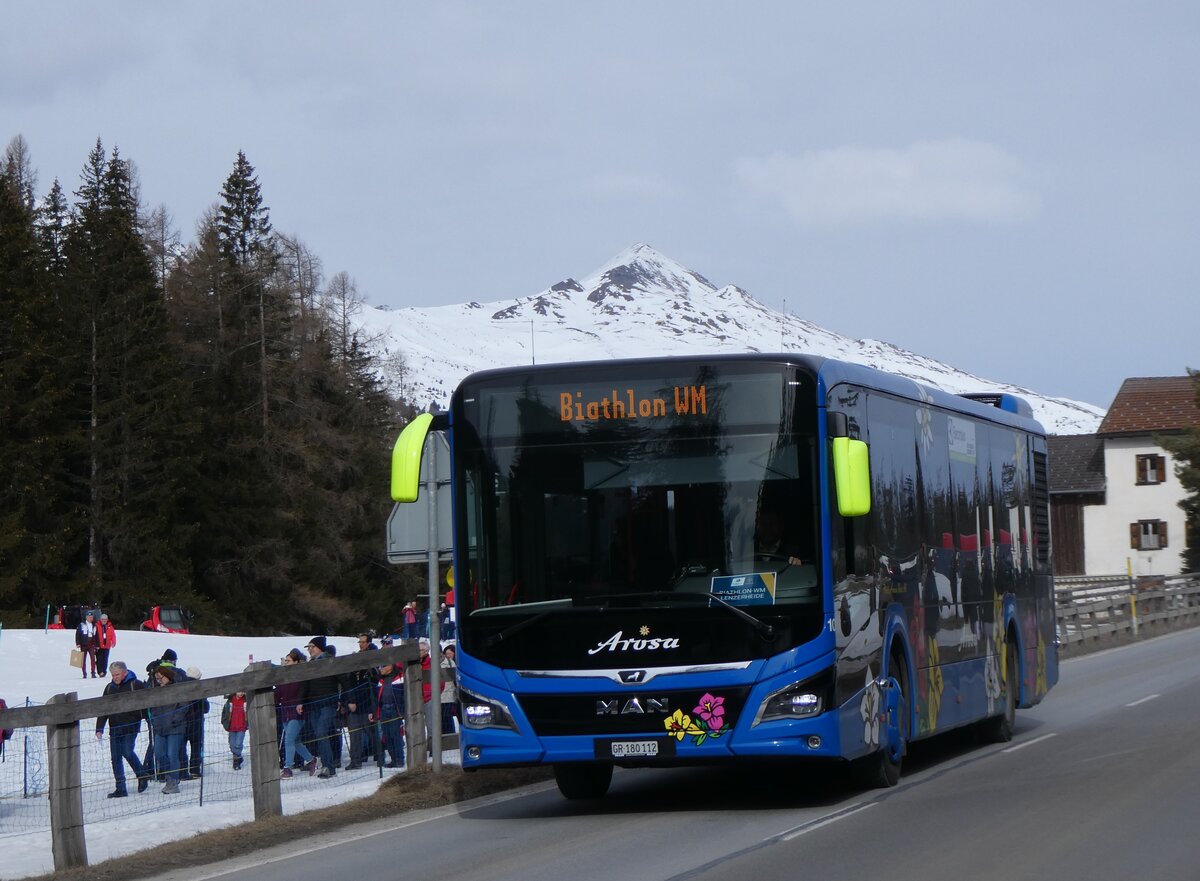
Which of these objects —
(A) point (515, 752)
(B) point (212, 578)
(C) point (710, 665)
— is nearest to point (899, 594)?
(C) point (710, 665)

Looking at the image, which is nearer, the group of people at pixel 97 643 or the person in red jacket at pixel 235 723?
the person in red jacket at pixel 235 723

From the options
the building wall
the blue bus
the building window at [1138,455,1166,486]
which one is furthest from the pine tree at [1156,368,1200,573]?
the blue bus

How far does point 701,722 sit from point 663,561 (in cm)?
109

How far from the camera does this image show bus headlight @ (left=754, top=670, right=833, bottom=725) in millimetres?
11453

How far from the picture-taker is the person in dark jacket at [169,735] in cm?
1714

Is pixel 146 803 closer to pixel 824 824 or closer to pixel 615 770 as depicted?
pixel 615 770

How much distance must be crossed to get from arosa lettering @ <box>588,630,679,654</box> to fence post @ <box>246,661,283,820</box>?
304 cm

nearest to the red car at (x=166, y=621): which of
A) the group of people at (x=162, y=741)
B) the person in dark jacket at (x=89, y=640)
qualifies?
the person in dark jacket at (x=89, y=640)

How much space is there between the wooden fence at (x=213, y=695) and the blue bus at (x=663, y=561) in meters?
2.06

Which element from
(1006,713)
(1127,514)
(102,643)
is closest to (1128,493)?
(1127,514)

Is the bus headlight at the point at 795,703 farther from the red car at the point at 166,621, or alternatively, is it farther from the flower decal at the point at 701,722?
the red car at the point at 166,621

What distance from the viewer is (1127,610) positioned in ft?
144

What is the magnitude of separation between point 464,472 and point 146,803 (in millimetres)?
6734

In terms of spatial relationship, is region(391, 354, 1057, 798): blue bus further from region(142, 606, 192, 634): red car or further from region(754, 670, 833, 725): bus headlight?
region(142, 606, 192, 634): red car
